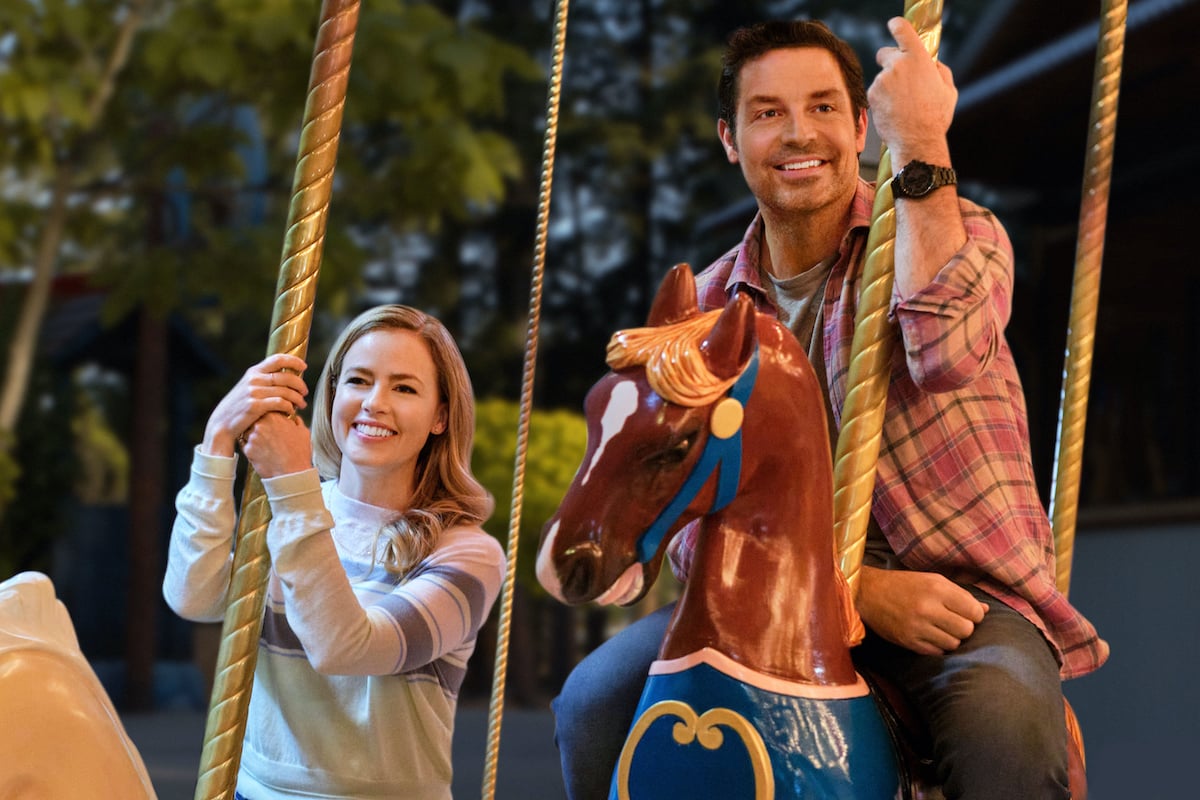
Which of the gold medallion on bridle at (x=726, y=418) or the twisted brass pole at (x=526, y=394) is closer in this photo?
the gold medallion on bridle at (x=726, y=418)

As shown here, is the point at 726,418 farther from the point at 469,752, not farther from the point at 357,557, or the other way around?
the point at 469,752

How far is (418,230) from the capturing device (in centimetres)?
882

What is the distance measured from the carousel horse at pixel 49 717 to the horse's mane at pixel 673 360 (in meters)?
0.48

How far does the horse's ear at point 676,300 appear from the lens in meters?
1.18

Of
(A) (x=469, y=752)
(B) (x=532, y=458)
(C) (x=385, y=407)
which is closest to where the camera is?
(C) (x=385, y=407)

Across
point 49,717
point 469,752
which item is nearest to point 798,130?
point 49,717

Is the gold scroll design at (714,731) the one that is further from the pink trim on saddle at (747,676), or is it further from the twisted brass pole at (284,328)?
the twisted brass pole at (284,328)

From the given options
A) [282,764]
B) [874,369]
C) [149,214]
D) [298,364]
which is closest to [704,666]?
[874,369]

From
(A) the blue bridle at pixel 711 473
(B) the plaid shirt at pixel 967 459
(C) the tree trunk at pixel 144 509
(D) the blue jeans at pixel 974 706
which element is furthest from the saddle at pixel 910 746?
(C) the tree trunk at pixel 144 509

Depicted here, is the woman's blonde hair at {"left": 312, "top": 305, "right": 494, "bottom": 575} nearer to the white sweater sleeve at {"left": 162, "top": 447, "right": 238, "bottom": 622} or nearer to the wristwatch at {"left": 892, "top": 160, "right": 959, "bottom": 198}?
the white sweater sleeve at {"left": 162, "top": 447, "right": 238, "bottom": 622}

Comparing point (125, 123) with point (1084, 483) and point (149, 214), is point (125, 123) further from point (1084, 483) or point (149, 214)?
point (1084, 483)

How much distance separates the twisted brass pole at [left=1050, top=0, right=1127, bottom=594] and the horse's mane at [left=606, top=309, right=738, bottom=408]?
77cm

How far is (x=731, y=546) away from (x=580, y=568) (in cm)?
17

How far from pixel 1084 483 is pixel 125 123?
4126mm
